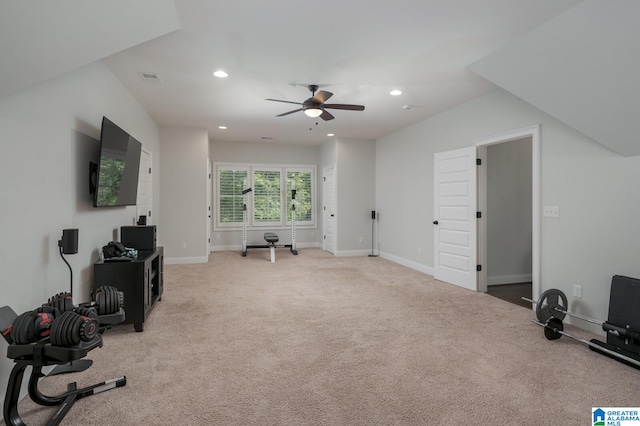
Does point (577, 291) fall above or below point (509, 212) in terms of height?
below

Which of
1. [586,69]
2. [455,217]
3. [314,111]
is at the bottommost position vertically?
[455,217]

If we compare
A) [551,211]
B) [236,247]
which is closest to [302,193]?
[236,247]

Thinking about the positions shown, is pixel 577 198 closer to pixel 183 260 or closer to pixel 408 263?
pixel 408 263

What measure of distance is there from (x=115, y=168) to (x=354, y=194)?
5089 millimetres

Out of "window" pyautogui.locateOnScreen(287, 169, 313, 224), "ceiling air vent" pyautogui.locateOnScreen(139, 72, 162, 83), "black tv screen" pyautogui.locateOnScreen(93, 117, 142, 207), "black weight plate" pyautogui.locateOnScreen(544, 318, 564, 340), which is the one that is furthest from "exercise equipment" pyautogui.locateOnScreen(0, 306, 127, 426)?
"window" pyautogui.locateOnScreen(287, 169, 313, 224)

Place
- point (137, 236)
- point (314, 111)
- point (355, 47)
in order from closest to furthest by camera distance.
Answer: point (355, 47), point (137, 236), point (314, 111)

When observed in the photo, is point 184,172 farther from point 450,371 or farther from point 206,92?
point 450,371

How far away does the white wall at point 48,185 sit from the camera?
197cm

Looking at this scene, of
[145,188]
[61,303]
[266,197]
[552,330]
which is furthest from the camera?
[266,197]

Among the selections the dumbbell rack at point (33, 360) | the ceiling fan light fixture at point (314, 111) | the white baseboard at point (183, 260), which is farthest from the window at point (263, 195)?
the dumbbell rack at point (33, 360)

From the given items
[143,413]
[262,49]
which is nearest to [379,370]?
[143,413]

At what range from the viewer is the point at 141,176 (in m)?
5.19

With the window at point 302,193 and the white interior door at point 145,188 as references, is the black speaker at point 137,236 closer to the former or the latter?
the white interior door at point 145,188

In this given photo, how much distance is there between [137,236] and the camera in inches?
153
